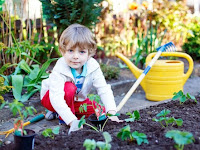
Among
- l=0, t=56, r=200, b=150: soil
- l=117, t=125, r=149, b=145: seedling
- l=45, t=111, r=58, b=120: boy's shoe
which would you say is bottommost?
l=45, t=111, r=58, b=120: boy's shoe

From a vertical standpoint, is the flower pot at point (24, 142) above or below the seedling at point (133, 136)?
below

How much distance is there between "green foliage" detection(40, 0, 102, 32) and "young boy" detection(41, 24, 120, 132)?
4.07 ft

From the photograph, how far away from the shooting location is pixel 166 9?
19.4 feet

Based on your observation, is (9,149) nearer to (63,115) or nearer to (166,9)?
(63,115)

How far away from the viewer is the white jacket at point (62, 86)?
232cm

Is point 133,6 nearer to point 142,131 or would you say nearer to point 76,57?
point 76,57

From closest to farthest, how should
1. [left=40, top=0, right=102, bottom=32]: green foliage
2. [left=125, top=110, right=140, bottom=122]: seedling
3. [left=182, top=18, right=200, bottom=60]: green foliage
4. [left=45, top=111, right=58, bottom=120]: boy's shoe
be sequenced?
[left=125, top=110, right=140, bottom=122]: seedling, [left=45, top=111, right=58, bottom=120]: boy's shoe, [left=40, top=0, right=102, bottom=32]: green foliage, [left=182, top=18, right=200, bottom=60]: green foliage

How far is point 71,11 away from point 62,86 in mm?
1567

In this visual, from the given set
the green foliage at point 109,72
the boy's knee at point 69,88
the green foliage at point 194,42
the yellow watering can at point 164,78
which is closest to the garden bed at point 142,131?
the boy's knee at point 69,88

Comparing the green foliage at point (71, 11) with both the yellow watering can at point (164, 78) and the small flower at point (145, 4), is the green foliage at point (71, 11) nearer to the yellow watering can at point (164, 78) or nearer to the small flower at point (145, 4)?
the yellow watering can at point (164, 78)

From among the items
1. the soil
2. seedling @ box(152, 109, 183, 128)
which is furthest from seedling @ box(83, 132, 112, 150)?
seedling @ box(152, 109, 183, 128)

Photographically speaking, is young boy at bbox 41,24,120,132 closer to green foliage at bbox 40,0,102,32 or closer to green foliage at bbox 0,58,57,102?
green foliage at bbox 0,58,57,102

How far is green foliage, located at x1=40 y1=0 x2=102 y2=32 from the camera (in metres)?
3.65

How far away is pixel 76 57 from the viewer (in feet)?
7.63
